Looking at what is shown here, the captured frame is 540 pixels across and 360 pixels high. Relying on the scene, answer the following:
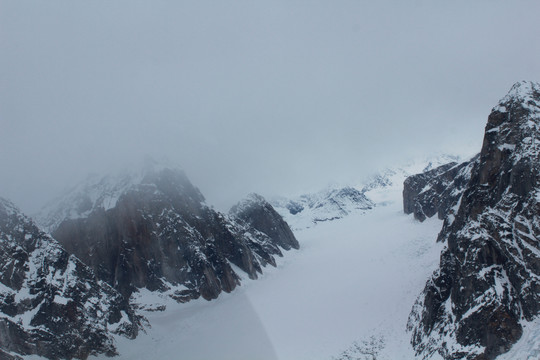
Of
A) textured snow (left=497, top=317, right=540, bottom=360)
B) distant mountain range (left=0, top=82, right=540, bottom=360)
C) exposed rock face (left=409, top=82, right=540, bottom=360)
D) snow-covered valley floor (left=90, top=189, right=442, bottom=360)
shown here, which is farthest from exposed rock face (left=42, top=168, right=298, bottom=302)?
textured snow (left=497, top=317, right=540, bottom=360)

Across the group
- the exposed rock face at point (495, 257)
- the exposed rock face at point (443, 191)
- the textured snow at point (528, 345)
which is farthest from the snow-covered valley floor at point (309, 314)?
the textured snow at point (528, 345)

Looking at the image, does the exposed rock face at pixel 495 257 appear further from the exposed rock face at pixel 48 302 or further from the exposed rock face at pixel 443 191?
the exposed rock face at pixel 443 191

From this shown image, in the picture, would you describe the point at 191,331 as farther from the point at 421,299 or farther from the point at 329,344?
the point at 421,299

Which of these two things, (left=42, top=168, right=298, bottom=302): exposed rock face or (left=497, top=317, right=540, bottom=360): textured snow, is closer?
(left=497, top=317, right=540, bottom=360): textured snow

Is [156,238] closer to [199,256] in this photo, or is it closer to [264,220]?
[199,256]

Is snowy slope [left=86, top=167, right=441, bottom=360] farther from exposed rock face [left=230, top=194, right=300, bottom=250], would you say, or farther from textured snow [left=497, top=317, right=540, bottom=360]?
exposed rock face [left=230, top=194, right=300, bottom=250]

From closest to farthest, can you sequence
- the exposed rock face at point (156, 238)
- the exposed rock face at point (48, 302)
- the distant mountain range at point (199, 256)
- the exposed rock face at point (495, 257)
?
the exposed rock face at point (495, 257)
the distant mountain range at point (199, 256)
the exposed rock face at point (48, 302)
the exposed rock face at point (156, 238)
